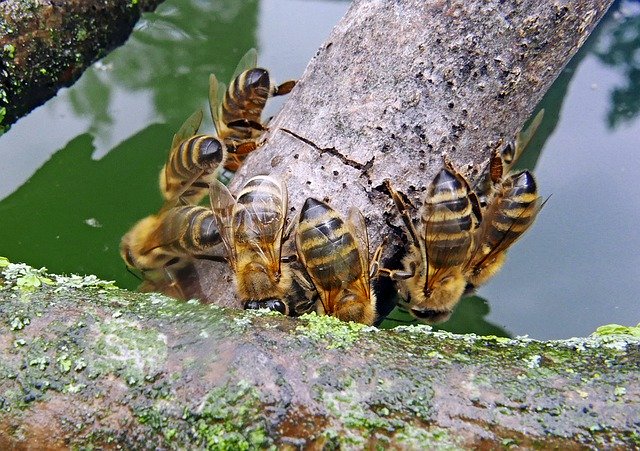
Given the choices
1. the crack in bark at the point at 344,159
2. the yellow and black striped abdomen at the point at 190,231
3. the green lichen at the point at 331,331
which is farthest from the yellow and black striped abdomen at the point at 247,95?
the green lichen at the point at 331,331

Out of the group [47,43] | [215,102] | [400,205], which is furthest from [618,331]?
[47,43]

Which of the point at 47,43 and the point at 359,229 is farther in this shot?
the point at 47,43

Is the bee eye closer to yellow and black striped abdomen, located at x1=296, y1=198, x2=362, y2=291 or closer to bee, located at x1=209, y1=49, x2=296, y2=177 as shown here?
yellow and black striped abdomen, located at x1=296, y1=198, x2=362, y2=291

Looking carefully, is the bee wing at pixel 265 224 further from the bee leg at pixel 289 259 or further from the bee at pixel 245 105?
the bee at pixel 245 105

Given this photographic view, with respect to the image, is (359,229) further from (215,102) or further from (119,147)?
(119,147)

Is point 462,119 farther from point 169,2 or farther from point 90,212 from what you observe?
point 169,2

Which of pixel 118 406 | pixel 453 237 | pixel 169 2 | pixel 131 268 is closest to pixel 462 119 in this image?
pixel 453 237
